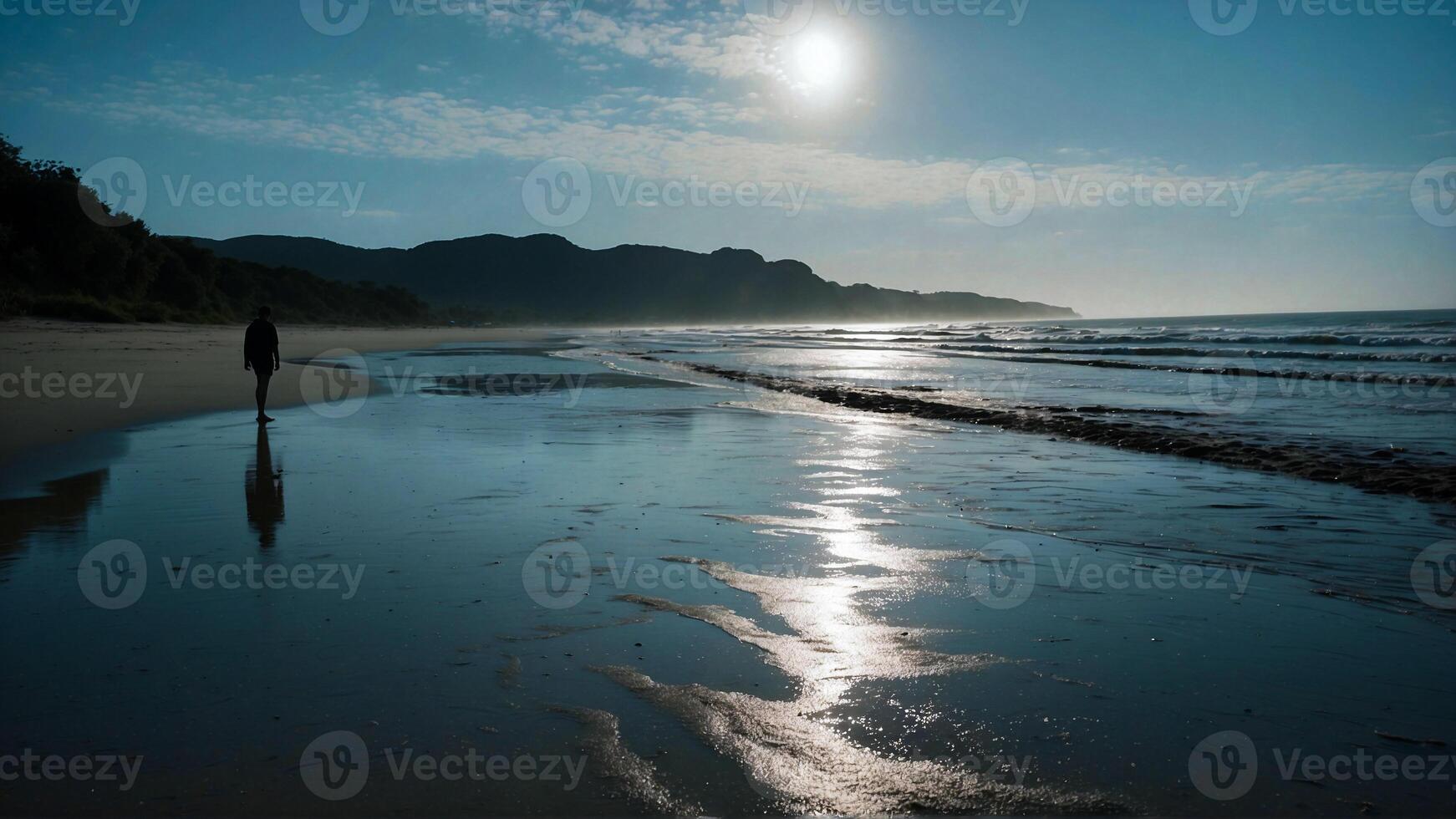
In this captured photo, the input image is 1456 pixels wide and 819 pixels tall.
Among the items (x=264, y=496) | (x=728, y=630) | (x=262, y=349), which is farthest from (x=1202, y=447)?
(x=262, y=349)

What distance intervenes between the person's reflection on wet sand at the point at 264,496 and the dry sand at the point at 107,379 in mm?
2377

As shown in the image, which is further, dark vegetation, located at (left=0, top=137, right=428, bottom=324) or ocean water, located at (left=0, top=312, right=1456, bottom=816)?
dark vegetation, located at (left=0, top=137, right=428, bottom=324)

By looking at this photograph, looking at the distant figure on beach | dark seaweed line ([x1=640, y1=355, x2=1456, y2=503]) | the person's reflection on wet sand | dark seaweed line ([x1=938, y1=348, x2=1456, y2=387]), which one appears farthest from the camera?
dark seaweed line ([x1=938, y1=348, x2=1456, y2=387])

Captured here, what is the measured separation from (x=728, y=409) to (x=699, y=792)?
12.2 metres

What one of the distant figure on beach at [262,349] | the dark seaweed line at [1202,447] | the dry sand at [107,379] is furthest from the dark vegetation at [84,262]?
the dark seaweed line at [1202,447]

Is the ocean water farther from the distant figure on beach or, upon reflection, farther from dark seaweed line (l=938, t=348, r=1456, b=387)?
dark seaweed line (l=938, t=348, r=1456, b=387)

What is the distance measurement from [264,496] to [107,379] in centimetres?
1241

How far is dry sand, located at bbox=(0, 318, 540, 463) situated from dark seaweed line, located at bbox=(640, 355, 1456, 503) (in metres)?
11.0

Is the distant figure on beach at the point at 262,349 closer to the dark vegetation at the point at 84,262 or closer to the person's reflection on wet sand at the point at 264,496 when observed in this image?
the person's reflection on wet sand at the point at 264,496

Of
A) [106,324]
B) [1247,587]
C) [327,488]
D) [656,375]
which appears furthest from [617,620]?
[106,324]

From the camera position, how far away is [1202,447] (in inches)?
406

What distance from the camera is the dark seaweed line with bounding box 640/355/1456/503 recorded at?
27.1 ft

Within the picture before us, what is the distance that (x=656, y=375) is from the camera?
24125 mm

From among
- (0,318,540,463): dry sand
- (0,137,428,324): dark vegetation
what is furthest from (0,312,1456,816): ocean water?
(0,137,428,324): dark vegetation
